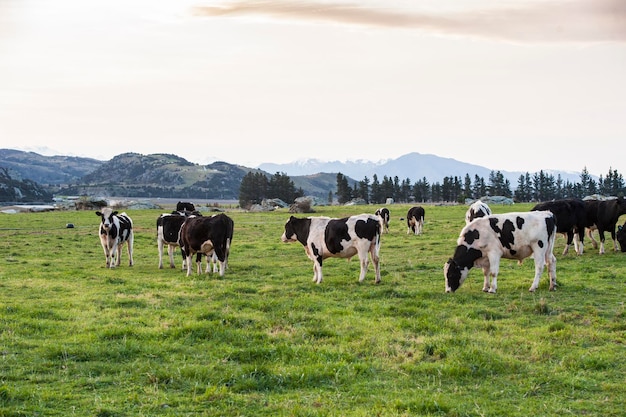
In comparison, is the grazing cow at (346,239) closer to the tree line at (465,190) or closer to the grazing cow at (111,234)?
the grazing cow at (111,234)

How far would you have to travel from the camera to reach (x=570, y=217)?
25.2 m

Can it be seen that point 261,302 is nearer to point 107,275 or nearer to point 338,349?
point 338,349

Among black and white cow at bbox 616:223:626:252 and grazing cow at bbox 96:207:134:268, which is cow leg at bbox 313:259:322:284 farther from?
black and white cow at bbox 616:223:626:252

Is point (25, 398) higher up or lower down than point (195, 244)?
lower down

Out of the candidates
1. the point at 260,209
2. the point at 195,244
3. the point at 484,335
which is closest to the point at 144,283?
the point at 195,244

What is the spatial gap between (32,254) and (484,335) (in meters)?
26.2

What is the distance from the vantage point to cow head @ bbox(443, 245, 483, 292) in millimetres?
17391

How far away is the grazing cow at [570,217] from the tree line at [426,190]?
100 meters

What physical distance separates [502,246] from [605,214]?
11.8 m

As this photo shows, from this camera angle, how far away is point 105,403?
840cm

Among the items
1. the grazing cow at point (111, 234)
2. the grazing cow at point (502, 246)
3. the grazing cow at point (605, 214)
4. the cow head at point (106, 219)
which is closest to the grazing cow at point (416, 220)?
the grazing cow at point (605, 214)

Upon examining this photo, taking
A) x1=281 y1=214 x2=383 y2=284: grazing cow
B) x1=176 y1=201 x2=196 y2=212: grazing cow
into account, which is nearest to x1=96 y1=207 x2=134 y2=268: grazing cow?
x1=176 y1=201 x2=196 y2=212: grazing cow

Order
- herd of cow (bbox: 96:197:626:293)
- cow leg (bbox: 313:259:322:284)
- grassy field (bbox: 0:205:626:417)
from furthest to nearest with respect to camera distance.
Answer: cow leg (bbox: 313:259:322:284) < herd of cow (bbox: 96:197:626:293) < grassy field (bbox: 0:205:626:417)

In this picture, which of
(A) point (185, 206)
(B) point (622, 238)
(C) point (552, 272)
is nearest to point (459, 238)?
(C) point (552, 272)
